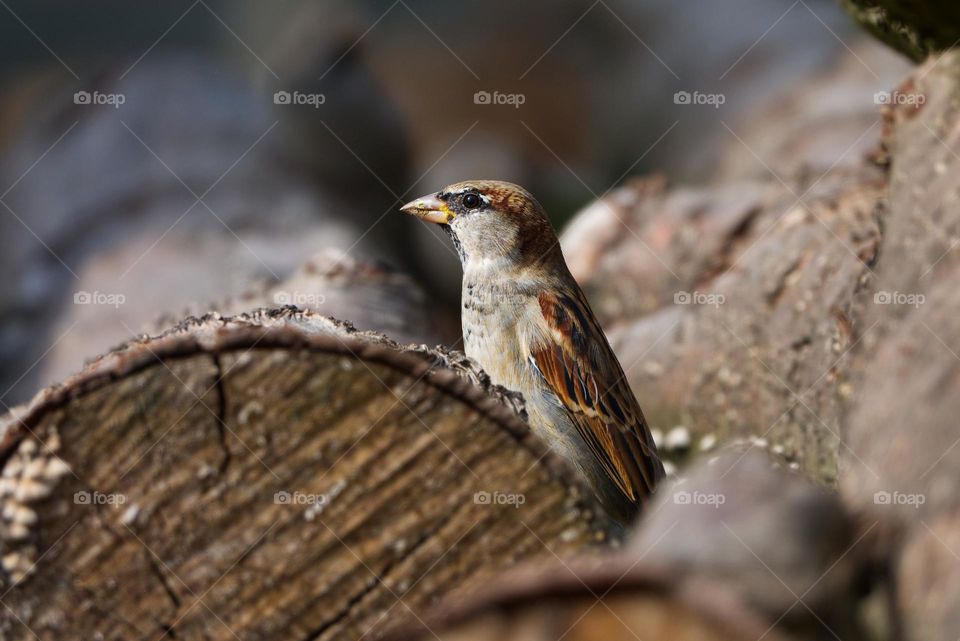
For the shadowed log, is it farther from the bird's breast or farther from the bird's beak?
the bird's beak

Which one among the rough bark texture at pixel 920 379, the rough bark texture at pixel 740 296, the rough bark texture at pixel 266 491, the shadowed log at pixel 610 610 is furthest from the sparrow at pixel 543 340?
the shadowed log at pixel 610 610

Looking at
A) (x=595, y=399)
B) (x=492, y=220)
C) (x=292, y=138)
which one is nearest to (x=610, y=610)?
(x=595, y=399)

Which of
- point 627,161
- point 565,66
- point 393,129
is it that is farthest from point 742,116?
point 565,66

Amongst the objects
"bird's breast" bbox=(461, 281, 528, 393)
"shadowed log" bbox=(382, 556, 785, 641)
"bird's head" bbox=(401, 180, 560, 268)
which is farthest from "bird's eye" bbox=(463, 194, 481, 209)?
"shadowed log" bbox=(382, 556, 785, 641)

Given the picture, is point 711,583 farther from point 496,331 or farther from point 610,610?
point 496,331

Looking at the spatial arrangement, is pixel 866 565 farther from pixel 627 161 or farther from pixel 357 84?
pixel 627 161

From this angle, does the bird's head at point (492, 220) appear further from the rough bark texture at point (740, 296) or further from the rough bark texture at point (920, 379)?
the rough bark texture at point (920, 379)
